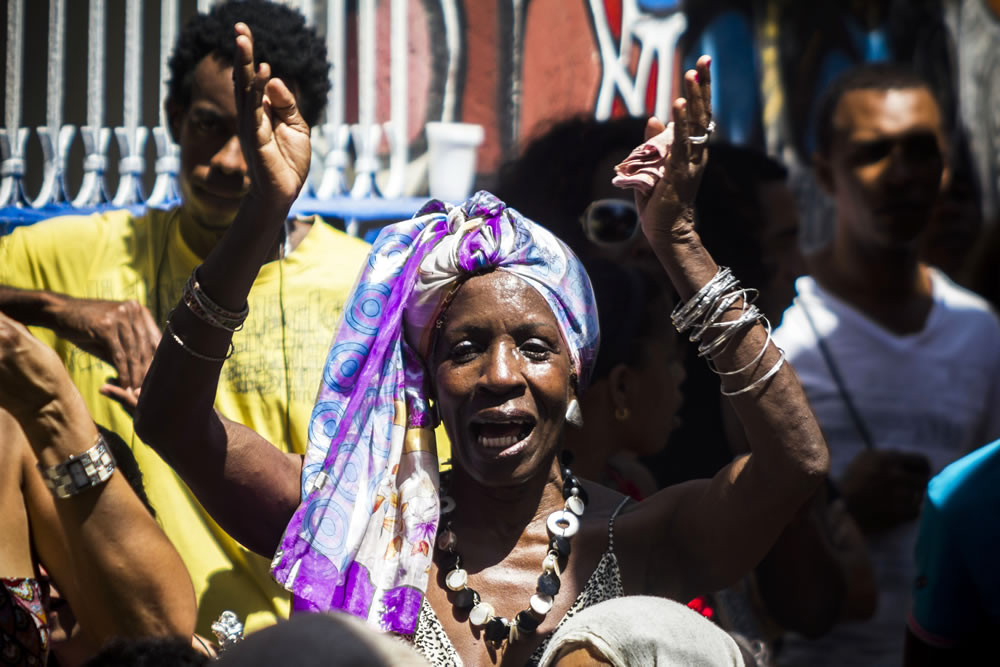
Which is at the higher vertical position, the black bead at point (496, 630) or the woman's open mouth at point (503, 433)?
the woman's open mouth at point (503, 433)

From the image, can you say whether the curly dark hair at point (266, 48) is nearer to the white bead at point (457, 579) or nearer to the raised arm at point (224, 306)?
the raised arm at point (224, 306)

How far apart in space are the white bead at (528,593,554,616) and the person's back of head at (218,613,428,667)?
37.6 inches

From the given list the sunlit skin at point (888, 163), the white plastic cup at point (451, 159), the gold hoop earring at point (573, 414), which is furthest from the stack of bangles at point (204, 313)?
the sunlit skin at point (888, 163)

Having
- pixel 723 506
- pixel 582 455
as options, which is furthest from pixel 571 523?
pixel 582 455

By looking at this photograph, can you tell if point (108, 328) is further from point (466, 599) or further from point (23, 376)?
point (466, 599)

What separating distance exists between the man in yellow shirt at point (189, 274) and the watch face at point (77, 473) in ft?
1.44

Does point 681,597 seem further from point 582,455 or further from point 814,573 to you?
point 814,573

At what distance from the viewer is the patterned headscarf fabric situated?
2.67 m

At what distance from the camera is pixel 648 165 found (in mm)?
2666

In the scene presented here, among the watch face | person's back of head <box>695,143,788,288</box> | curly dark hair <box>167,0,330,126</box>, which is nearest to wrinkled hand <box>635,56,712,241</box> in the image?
the watch face

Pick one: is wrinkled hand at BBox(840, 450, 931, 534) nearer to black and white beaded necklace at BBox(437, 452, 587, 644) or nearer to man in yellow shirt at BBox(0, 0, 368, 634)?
black and white beaded necklace at BBox(437, 452, 587, 644)

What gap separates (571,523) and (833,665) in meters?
1.75

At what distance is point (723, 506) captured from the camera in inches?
105

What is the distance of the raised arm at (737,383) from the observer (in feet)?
8.43
